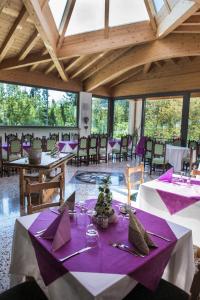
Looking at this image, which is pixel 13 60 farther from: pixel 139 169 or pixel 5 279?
pixel 5 279

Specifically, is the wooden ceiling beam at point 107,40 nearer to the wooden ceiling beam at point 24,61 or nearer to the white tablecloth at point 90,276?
the wooden ceiling beam at point 24,61

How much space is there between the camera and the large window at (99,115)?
11.0 m

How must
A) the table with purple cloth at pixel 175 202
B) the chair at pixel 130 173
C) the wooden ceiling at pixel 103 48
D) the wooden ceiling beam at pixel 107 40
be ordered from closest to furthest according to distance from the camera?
the table with purple cloth at pixel 175 202, the chair at pixel 130 173, the wooden ceiling at pixel 103 48, the wooden ceiling beam at pixel 107 40

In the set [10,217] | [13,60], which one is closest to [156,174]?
[10,217]

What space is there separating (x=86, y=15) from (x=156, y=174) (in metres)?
4.68

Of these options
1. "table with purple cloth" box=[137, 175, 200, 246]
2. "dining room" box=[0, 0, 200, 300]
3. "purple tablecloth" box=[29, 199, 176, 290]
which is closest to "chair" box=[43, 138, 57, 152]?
"dining room" box=[0, 0, 200, 300]

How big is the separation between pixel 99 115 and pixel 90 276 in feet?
33.8

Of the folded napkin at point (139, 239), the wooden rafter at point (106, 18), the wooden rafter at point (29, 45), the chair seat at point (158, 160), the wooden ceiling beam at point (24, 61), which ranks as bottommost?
the chair seat at point (158, 160)

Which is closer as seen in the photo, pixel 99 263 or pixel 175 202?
pixel 99 263

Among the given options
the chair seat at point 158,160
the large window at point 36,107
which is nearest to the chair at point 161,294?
the chair seat at point 158,160

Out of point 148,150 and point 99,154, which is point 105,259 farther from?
point 99,154

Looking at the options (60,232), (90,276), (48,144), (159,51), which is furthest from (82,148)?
(90,276)

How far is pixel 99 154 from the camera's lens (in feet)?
26.6

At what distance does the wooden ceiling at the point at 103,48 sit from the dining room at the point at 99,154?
0.03m
